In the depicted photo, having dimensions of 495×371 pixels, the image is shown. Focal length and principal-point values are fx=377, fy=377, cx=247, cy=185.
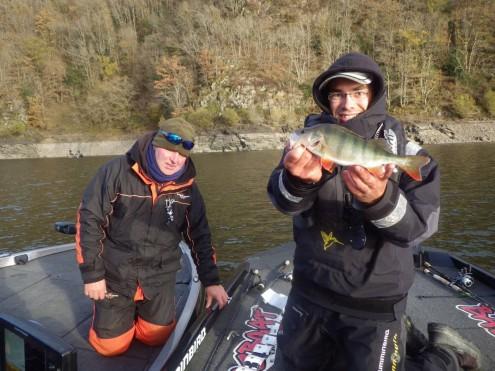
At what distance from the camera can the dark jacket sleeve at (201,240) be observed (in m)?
4.47

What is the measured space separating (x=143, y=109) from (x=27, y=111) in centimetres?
1823

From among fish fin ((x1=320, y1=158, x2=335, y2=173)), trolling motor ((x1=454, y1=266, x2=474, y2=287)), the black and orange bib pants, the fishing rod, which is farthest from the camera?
trolling motor ((x1=454, y1=266, x2=474, y2=287))

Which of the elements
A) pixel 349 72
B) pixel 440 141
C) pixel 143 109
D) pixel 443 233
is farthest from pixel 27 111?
pixel 349 72

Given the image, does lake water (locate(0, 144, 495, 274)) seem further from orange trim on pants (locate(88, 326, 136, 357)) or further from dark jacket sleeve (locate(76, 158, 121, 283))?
dark jacket sleeve (locate(76, 158, 121, 283))

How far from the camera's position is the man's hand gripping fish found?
2.13 meters

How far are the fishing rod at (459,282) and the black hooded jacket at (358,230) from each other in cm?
335

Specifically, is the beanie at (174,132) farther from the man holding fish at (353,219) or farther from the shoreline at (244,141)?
the shoreline at (244,141)

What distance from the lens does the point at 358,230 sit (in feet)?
7.56

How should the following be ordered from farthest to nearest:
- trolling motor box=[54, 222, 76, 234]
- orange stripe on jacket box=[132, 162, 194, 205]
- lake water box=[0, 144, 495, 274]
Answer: lake water box=[0, 144, 495, 274], trolling motor box=[54, 222, 76, 234], orange stripe on jacket box=[132, 162, 194, 205]

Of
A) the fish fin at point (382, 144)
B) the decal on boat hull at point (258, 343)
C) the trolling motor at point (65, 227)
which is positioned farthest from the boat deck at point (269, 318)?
the trolling motor at point (65, 227)

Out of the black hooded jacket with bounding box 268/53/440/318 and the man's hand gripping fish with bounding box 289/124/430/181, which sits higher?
the man's hand gripping fish with bounding box 289/124/430/181

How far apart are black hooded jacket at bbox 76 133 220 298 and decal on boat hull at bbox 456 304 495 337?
3688 mm

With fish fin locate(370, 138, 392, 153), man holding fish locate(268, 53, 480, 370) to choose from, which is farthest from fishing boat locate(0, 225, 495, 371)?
fish fin locate(370, 138, 392, 153)

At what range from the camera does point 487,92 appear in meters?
52.8
